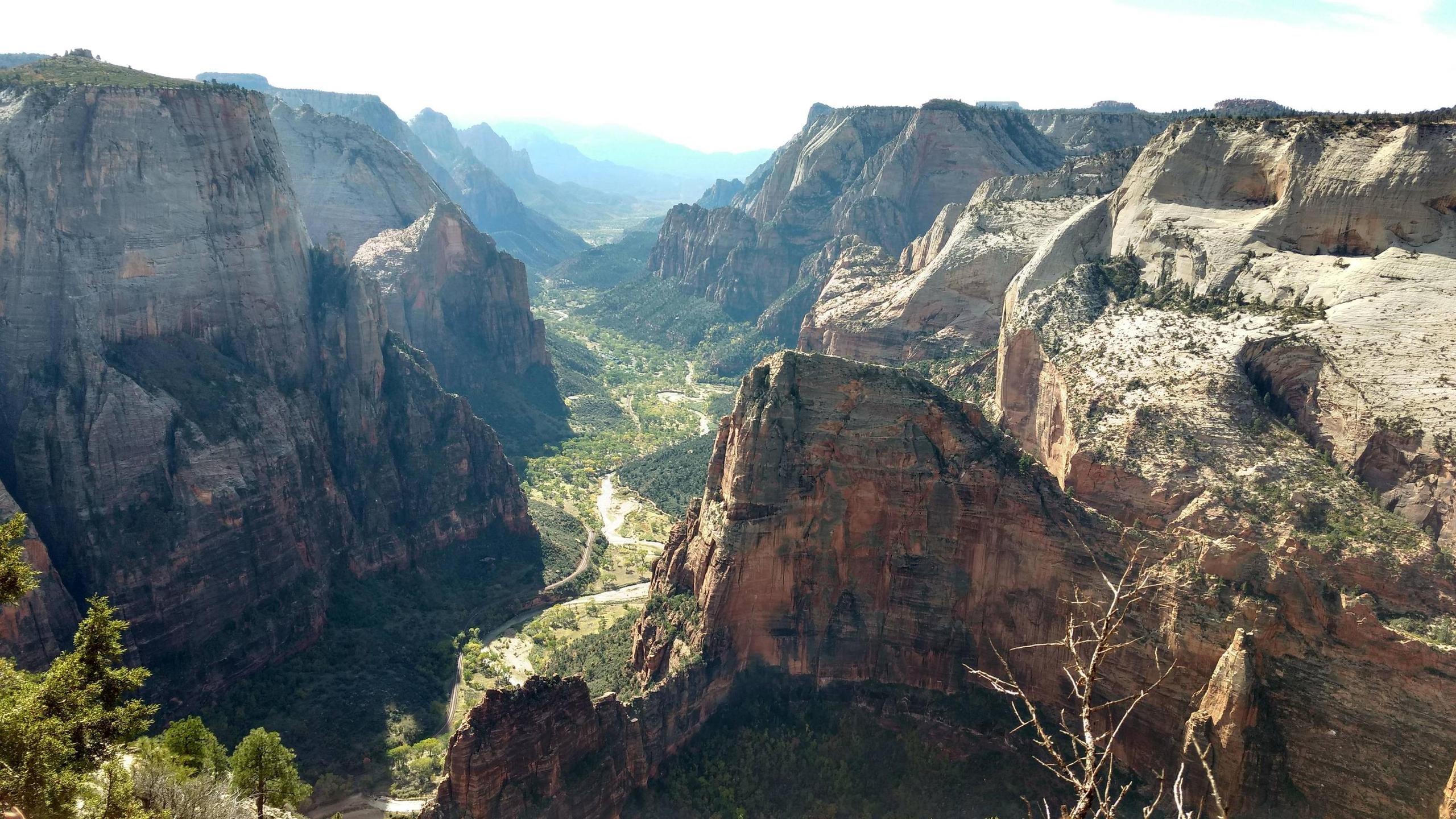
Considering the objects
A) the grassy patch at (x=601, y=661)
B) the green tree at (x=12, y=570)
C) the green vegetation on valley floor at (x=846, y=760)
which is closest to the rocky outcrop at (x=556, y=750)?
the green vegetation on valley floor at (x=846, y=760)

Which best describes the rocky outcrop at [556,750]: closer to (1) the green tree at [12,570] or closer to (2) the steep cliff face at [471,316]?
(1) the green tree at [12,570]

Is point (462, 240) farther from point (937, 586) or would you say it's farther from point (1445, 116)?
point (1445, 116)

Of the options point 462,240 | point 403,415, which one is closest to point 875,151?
point 462,240

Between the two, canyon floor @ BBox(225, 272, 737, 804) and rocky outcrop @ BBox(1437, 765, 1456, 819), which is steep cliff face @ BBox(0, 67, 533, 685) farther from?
rocky outcrop @ BBox(1437, 765, 1456, 819)

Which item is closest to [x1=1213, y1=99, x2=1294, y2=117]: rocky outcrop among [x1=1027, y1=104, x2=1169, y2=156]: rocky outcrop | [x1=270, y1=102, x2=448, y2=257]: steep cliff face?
[x1=1027, y1=104, x2=1169, y2=156]: rocky outcrop

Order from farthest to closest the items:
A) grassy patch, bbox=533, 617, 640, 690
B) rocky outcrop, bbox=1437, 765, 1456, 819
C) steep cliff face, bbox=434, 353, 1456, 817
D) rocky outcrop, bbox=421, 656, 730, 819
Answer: grassy patch, bbox=533, 617, 640, 690 → rocky outcrop, bbox=421, 656, 730, 819 → steep cliff face, bbox=434, 353, 1456, 817 → rocky outcrop, bbox=1437, 765, 1456, 819

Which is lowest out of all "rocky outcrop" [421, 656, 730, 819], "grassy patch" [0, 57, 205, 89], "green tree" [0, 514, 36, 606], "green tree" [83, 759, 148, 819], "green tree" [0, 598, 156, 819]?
"rocky outcrop" [421, 656, 730, 819]
